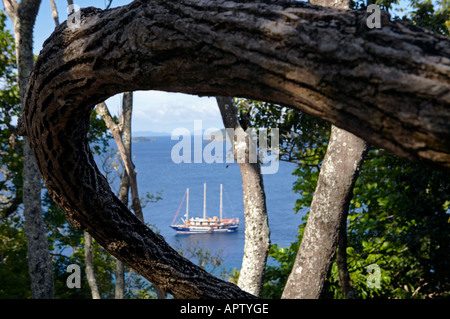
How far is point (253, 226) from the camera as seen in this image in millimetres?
3838

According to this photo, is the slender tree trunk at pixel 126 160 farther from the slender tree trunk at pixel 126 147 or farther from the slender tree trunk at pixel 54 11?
the slender tree trunk at pixel 54 11

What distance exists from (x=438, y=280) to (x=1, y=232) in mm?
7357

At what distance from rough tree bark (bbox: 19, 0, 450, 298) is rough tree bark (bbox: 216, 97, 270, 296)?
2.37m

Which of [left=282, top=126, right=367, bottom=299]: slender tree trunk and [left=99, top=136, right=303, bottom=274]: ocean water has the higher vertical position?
[left=282, top=126, right=367, bottom=299]: slender tree trunk

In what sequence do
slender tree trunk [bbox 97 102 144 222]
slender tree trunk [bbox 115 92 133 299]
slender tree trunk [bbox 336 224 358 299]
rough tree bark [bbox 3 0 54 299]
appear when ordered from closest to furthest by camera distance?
slender tree trunk [bbox 336 224 358 299], rough tree bark [bbox 3 0 54 299], slender tree trunk [bbox 97 102 144 222], slender tree trunk [bbox 115 92 133 299]

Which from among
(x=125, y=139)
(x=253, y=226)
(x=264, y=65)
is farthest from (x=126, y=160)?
(x=264, y=65)

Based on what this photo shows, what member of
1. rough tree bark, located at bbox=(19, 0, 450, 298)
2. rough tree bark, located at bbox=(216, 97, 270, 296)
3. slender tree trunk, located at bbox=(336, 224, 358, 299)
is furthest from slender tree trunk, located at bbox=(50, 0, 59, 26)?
rough tree bark, located at bbox=(19, 0, 450, 298)

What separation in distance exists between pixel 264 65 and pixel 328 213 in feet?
7.96

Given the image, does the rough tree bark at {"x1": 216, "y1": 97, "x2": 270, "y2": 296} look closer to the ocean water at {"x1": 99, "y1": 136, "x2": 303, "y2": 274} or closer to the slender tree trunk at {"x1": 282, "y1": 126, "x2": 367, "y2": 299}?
the slender tree trunk at {"x1": 282, "y1": 126, "x2": 367, "y2": 299}

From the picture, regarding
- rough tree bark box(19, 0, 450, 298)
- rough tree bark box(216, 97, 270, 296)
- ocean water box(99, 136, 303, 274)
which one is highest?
rough tree bark box(19, 0, 450, 298)

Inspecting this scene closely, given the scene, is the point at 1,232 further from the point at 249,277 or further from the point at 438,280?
the point at 438,280

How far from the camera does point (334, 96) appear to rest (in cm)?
91

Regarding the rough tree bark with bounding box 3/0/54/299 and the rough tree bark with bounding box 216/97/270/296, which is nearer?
the rough tree bark with bounding box 216/97/270/296

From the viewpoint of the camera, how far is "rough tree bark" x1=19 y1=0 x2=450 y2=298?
0.84 m
